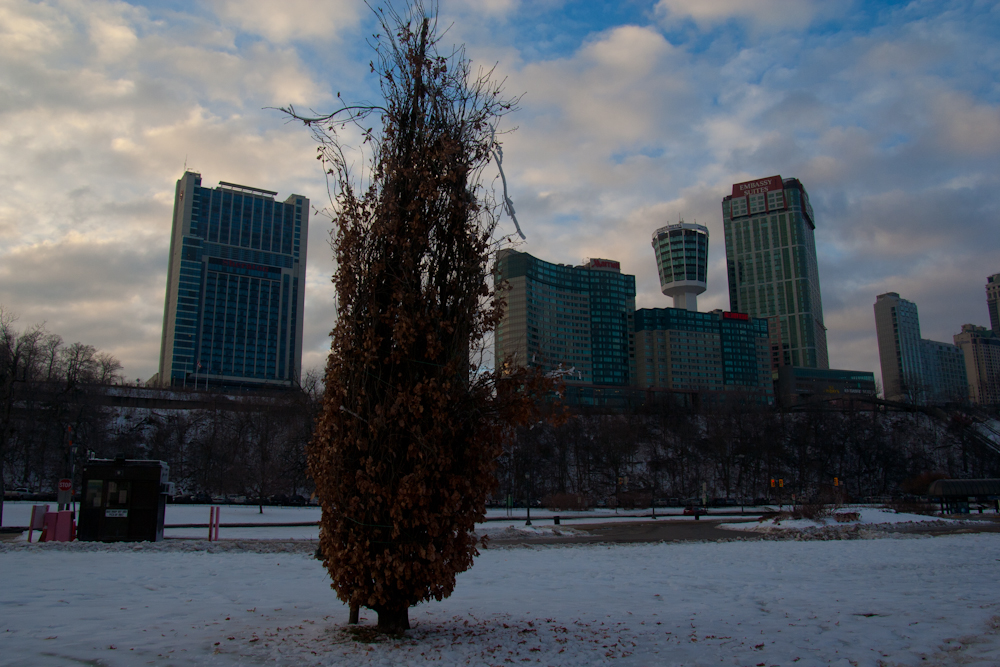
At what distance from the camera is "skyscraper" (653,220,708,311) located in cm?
19575

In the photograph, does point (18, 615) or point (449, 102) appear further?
point (449, 102)

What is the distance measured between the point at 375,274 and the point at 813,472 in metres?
85.6

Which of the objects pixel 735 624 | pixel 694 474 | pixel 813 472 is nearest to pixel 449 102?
pixel 735 624

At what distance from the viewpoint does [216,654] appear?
6.09m

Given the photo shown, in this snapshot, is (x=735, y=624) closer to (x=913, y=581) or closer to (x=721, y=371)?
(x=913, y=581)

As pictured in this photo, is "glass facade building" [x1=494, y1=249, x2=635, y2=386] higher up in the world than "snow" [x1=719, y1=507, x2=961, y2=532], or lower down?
higher up

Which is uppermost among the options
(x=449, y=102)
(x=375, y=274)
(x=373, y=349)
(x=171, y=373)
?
(x=171, y=373)

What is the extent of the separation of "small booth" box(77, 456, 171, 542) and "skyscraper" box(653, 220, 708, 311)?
18954 centimetres

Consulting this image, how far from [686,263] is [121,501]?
193333mm

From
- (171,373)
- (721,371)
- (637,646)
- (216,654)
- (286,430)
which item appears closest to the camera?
(216,654)

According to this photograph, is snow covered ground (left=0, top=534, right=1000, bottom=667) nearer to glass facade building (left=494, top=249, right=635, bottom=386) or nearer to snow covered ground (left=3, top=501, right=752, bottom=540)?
snow covered ground (left=3, top=501, right=752, bottom=540)

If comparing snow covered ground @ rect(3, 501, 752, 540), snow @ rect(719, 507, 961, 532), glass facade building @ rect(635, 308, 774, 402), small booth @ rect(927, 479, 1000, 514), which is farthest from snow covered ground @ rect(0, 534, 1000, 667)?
glass facade building @ rect(635, 308, 774, 402)

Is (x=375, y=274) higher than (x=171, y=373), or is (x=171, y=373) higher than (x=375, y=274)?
(x=171, y=373)

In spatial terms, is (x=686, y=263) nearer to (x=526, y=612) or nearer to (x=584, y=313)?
(x=584, y=313)
